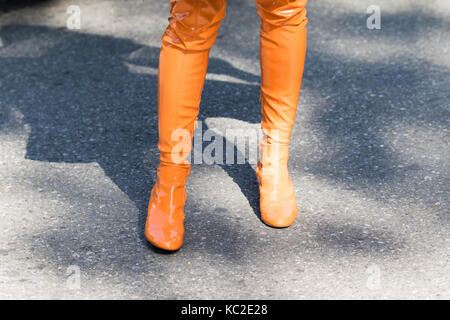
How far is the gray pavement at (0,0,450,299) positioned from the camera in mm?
1887

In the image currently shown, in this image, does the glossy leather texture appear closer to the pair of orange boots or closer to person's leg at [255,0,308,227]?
the pair of orange boots

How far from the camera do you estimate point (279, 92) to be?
6.66 feet

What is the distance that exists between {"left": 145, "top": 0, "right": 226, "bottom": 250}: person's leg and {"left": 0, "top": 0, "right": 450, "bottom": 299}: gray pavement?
0.30 feet

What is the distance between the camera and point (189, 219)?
2.14m

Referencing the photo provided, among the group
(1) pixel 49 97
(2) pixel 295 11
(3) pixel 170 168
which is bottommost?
(1) pixel 49 97

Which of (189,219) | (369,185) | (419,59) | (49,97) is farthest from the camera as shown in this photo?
(419,59)

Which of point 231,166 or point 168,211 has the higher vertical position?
point 168,211

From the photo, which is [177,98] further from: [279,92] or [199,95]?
[279,92]

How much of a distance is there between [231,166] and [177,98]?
0.59 meters

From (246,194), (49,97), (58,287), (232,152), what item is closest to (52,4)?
(49,97)

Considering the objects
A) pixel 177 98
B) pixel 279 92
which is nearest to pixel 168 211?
pixel 177 98

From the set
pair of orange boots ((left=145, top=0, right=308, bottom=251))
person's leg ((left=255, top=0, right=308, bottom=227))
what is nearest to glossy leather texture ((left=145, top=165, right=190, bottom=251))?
pair of orange boots ((left=145, top=0, right=308, bottom=251))

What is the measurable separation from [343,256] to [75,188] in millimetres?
944

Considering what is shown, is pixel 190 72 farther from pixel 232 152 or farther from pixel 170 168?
pixel 232 152
